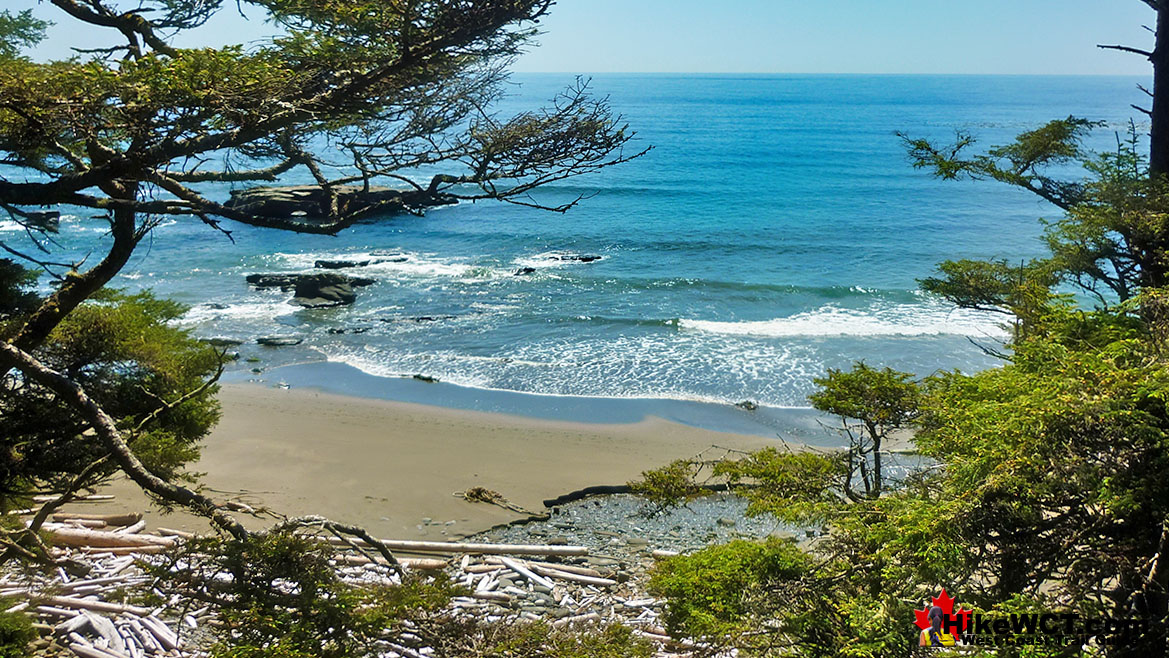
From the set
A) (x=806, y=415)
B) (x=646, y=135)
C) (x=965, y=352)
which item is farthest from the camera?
(x=646, y=135)

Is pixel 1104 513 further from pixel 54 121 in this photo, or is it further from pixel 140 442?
pixel 140 442

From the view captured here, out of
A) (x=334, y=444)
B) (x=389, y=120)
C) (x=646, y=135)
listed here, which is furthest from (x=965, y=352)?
(x=646, y=135)

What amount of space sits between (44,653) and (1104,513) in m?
7.08

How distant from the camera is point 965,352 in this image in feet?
60.8

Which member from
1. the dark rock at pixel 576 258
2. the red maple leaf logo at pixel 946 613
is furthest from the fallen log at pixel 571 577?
the dark rock at pixel 576 258

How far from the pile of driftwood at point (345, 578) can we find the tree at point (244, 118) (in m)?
1.51

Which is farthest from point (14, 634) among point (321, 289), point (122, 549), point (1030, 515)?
point (321, 289)

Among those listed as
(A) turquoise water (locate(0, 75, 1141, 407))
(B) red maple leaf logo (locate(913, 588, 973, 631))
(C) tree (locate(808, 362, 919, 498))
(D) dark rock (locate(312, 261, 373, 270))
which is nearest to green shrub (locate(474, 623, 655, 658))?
(B) red maple leaf logo (locate(913, 588, 973, 631))

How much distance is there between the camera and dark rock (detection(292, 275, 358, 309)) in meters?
23.7

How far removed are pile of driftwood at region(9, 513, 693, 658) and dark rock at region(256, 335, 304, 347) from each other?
1067 centimetres

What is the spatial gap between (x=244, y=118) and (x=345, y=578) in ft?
15.8

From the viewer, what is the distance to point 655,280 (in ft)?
86.9

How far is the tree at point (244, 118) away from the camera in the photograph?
4320 millimetres

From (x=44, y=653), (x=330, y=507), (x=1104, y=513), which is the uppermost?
(x=1104, y=513)
